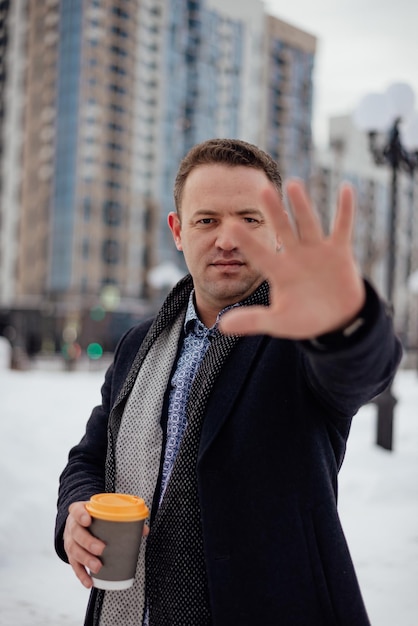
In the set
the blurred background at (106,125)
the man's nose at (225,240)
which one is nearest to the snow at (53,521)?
the man's nose at (225,240)

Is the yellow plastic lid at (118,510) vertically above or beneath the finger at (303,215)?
beneath

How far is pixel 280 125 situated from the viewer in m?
64.8

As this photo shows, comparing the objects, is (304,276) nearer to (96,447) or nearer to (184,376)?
(184,376)

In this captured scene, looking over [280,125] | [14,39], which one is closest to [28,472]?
[14,39]

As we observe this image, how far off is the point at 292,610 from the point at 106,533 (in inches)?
17.7

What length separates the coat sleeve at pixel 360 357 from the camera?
3.58 ft

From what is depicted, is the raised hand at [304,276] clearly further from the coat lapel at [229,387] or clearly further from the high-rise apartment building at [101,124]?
the high-rise apartment building at [101,124]

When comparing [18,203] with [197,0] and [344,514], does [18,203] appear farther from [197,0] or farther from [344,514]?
[344,514]

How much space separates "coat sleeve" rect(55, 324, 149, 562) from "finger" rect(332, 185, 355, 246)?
0.95 metres

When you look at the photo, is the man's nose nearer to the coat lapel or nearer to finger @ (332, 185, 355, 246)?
the coat lapel

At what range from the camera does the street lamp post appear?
6703 mm

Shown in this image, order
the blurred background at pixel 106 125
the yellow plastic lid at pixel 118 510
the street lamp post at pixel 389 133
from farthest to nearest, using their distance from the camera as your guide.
A: the blurred background at pixel 106 125, the street lamp post at pixel 389 133, the yellow plastic lid at pixel 118 510

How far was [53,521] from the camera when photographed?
4.37m

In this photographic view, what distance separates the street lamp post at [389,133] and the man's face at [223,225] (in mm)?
5196
